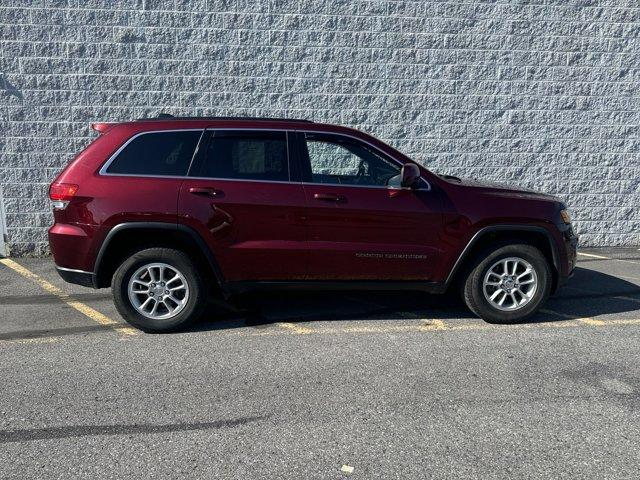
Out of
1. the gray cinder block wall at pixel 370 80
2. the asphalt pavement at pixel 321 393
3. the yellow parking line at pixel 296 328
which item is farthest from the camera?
the gray cinder block wall at pixel 370 80

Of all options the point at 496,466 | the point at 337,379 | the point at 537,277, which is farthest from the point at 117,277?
the point at 537,277

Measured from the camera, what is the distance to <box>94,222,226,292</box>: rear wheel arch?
16.2ft

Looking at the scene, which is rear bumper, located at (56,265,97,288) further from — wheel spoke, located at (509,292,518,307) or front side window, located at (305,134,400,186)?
wheel spoke, located at (509,292,518,307)

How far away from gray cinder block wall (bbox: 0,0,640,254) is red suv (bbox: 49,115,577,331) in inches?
131

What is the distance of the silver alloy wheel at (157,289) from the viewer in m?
5.07

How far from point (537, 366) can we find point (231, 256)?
269 cm

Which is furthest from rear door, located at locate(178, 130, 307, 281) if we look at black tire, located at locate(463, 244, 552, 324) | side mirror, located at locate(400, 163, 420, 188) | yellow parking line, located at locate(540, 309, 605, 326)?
yellow parking line, located at locate(540, 309, 605, 326)

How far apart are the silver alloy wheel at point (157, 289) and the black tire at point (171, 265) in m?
0.03

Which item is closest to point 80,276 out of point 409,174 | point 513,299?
point 409,174

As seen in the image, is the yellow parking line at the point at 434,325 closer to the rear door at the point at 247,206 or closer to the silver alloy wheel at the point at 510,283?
the silver alloy wheel at the point at 510,283

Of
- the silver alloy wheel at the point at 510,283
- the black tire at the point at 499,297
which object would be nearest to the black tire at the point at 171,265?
the black tire at the point at 499,297

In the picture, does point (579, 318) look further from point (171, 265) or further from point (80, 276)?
point (80, 276)

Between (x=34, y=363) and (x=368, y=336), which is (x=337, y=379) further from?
(x=34, y=363)

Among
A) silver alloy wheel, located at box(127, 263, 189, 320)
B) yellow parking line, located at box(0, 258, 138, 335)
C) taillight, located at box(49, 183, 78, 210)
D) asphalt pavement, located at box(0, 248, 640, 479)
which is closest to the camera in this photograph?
asphalt pavement, located at box(0, 248, 640, 479)
